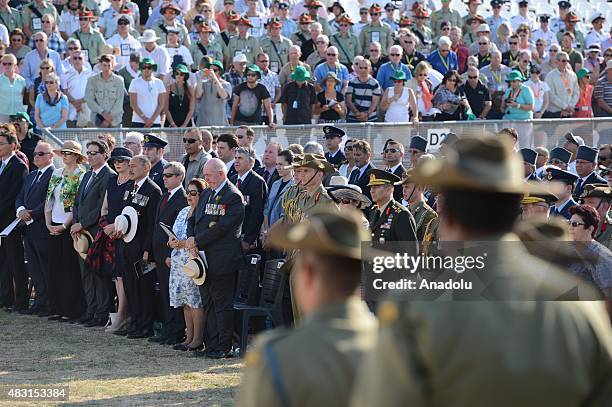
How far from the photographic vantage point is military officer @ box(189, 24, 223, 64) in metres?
19.3

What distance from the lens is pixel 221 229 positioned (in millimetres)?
11062

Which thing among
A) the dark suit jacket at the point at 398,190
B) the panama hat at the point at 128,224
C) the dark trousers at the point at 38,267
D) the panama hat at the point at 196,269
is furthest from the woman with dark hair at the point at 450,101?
the panama hat at the point at 196,269

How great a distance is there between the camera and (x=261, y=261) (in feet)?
38.3

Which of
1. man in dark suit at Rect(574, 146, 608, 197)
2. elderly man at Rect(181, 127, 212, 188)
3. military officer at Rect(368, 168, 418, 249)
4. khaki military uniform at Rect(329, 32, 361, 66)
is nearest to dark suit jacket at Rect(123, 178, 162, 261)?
elderly man at Rect(181, 127, 212, 188)

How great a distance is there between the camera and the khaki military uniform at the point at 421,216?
9.55 m

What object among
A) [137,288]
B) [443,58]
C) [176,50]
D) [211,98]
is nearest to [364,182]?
[137,288]

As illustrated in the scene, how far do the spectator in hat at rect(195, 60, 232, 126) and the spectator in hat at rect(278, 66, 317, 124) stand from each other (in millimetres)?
914

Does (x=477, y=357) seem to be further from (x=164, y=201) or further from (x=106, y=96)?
(x=106, y=96)

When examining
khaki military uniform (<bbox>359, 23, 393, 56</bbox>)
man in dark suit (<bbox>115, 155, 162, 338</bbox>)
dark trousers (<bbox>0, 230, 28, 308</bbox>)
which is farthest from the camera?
khaki military uniform (<bbox>359, 23, 393, 56</bbox>)

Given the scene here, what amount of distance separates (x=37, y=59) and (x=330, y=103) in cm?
458

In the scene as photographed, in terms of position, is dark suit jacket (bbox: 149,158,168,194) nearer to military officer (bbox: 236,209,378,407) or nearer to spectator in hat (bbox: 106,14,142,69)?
spectator in hat (bbox: 106,14,142,69)

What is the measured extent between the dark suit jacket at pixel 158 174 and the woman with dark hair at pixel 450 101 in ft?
16.3

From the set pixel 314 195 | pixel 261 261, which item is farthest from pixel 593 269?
pixel 261 261

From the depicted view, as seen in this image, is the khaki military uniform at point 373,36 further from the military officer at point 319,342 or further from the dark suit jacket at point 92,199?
the military officer at point 319,342
